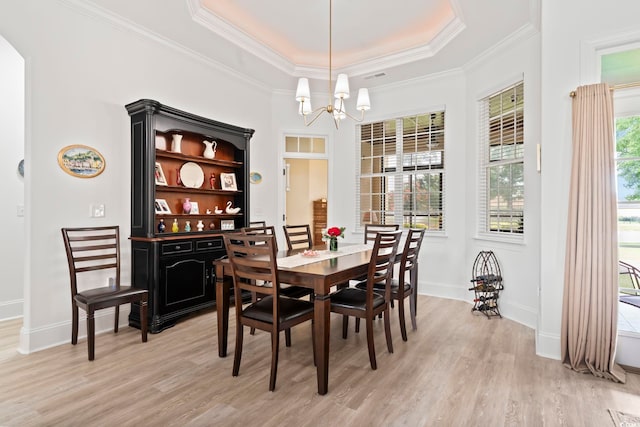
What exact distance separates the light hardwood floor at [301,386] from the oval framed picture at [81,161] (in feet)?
5.06

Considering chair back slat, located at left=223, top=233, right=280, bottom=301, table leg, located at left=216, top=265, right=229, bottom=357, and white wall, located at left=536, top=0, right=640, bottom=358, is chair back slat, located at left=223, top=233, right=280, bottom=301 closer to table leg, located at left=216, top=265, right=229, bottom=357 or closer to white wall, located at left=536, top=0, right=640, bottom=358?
table leg, located at left=216, top=265, right=229, bottom=357

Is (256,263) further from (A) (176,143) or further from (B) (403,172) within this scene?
(B) (403,172)

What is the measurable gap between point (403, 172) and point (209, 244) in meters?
3.02

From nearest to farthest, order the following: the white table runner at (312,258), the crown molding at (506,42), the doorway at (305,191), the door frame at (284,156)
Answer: the white table runner at (312,258), the crown molding at (506,42), the door frame at (284,156), the doorway at (305,191)

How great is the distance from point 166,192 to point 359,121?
3016 millimetres

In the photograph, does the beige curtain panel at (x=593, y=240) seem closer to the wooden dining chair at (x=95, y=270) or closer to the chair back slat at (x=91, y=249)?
the wooden dining chair at (x=95, y=270)

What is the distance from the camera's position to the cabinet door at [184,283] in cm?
351

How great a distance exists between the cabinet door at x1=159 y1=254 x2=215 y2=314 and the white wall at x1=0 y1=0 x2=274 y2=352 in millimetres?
488

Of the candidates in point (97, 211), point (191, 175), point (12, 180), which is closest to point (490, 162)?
point (191, 175)

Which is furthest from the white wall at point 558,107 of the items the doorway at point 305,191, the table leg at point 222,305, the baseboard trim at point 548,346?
the doorway at point 305,191

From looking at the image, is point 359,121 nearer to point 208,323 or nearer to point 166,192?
point 166,192

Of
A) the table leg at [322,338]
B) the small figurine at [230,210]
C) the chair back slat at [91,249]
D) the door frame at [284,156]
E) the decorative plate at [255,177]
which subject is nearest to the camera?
the table leg at [322,338]

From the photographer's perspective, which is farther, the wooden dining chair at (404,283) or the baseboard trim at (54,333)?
the wooden dining chair at (404,283)

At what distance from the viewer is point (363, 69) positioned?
4973 mm
